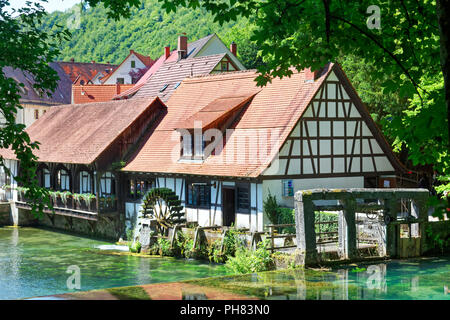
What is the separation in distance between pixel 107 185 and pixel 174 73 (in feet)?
33.4

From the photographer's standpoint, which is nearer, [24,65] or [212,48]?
[24,65]

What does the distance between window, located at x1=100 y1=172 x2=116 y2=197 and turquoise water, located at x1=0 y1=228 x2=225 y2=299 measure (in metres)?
2.47

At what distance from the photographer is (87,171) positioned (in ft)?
114

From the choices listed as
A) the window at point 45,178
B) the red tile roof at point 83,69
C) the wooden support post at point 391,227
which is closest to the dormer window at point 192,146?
the wooden support post at point 391,227

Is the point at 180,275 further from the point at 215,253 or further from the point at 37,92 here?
the point at 37,92

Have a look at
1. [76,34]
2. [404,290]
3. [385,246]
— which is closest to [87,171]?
[385,246]

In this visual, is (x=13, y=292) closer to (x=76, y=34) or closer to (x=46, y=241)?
(x=46, y=241)

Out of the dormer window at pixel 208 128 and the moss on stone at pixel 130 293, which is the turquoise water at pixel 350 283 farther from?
the dormer window at pixel 208 128

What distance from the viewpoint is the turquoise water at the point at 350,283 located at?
14.7 metres

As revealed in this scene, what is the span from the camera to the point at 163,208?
97.4 feet

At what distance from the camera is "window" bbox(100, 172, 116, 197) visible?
1326 inches

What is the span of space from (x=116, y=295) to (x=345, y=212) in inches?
337

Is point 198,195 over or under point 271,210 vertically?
over

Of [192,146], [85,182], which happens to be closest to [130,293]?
[192,146]
